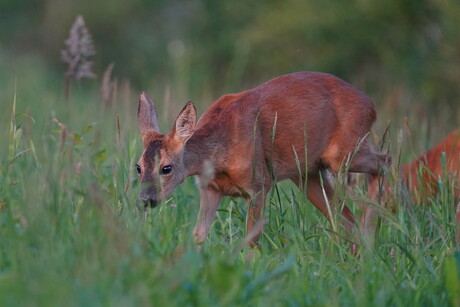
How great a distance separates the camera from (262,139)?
6.78 meters

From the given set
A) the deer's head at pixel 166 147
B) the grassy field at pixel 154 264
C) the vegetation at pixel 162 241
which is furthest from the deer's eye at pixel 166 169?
the grassy field at pixel 154 264

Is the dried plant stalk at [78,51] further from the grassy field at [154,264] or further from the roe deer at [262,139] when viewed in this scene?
the grassy field at [154,264]

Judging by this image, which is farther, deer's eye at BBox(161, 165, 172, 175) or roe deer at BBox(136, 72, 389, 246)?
roe deer at BBox(136, 72, 389, 246)

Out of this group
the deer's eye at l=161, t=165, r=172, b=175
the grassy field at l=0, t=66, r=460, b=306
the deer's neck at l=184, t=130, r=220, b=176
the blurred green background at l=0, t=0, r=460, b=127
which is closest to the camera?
the grassy field at l=0, t=66, r=460, b=306

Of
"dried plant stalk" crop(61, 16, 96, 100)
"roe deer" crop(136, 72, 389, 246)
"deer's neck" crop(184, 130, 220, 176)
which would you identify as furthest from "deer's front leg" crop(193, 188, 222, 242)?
"dried plant stalk" crop(61, 16, 96, 100)

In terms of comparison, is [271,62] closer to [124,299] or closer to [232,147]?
[232,147]

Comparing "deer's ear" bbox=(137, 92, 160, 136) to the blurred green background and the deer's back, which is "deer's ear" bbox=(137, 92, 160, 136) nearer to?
the deer's back

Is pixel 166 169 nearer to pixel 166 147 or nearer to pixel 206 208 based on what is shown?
pixel 166 147

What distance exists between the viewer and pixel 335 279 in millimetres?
4461

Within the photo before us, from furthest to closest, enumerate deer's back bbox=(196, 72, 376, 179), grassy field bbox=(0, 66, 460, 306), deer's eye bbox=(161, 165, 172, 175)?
1. deer's back bbox=(196, 72, 376, 179)
2. deer's eye bbox=(161, 165, 172, 175)
3. grassy field bbox=(0, 66, 460, 306)

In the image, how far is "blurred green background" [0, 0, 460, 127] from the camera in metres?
16.7

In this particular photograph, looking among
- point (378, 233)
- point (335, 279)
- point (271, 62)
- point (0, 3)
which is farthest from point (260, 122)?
point (0, 3)

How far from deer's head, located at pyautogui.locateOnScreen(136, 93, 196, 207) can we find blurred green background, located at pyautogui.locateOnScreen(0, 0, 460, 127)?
14.4 feet

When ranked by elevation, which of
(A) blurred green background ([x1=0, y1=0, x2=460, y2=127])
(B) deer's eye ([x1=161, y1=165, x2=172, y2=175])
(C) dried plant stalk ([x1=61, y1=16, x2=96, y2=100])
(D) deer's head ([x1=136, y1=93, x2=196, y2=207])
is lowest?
(A) blurred green background ([x1=0, y1=0, x2=460, y2=127])
